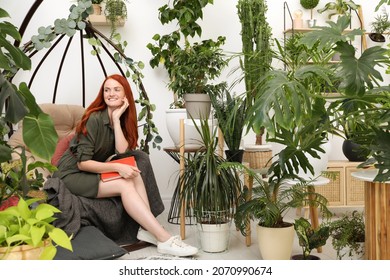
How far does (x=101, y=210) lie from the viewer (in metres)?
3.16

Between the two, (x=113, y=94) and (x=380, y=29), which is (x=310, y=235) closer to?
(x=113, y=94)

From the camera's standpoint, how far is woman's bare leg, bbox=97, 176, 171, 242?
3.02 m

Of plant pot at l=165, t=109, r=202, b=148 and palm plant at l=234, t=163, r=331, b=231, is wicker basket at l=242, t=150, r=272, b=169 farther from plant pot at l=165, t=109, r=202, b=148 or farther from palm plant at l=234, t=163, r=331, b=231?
palm plant at l=234, t=163, r=331, b=231

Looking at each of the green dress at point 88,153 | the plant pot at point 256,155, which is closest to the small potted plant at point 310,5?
the plant pot at point 256,155

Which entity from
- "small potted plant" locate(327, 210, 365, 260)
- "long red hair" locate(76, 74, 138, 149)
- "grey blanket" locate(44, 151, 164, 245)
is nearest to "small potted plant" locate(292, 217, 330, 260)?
"small potted plant" locate(327, 210, 365, 260)

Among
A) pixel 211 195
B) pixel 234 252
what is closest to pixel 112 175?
pixel 211 195

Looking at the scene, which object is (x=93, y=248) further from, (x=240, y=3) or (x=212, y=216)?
(x=240, y=3)

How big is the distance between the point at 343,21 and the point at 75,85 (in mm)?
3032

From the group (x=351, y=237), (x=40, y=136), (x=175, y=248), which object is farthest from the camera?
(x=175, y=248)

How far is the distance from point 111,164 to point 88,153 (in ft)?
0.56

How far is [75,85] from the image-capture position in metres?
4.45

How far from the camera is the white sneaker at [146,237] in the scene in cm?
316

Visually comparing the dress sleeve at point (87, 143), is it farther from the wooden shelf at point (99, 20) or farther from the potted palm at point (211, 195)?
the wooden shelf at point (99, 20)
